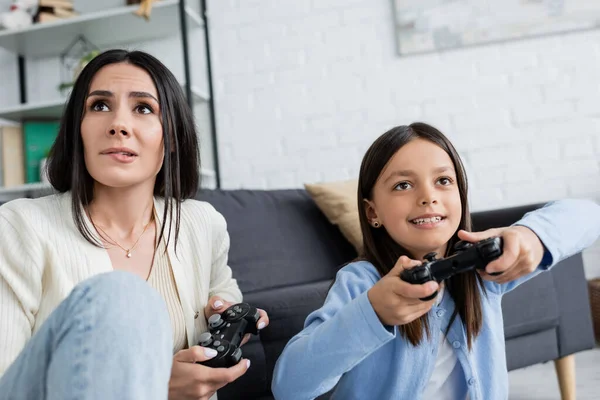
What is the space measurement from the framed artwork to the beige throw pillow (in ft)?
2.80

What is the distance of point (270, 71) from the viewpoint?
2406mm

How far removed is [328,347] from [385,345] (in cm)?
16

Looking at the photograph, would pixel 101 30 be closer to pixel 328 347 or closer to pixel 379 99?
pixel 379 99

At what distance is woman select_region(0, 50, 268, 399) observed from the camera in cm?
73

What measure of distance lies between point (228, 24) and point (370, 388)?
203cm

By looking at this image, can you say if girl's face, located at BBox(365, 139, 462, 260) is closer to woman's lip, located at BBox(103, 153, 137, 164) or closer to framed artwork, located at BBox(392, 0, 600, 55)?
woman's lip, located at BBox(103, 153, 137, 164)

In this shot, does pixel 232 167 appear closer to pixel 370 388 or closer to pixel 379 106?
pixel 379 106

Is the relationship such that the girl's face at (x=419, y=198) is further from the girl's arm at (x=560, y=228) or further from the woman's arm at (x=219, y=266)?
the woman's arm at (x=219, y=266)

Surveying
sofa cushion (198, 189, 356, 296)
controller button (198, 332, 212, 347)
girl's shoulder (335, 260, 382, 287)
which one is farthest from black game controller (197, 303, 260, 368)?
sofa cushion (198, 189, 356, 296)

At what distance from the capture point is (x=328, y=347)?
2.15 ft

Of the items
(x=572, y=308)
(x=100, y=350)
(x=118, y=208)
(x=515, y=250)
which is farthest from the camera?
(x=572, y=308)

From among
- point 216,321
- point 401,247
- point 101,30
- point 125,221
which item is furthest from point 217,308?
point 101,30

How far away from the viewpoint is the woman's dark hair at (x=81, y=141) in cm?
85

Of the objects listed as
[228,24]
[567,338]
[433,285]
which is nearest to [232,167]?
[228,24]
